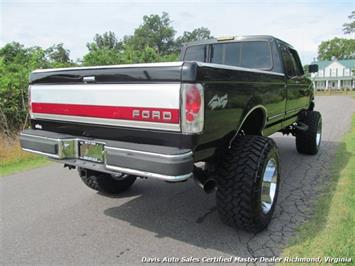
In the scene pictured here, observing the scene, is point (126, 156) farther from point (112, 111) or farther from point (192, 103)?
point (192, 103)

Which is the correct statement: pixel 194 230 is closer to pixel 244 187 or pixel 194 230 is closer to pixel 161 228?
pixel 161 228

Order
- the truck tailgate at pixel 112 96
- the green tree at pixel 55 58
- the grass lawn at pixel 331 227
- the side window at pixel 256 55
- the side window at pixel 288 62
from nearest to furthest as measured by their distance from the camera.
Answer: the truck tailgate at pixel 112 96
the grass lawn at pixel 331 227
the side window at pixel 256 55
the side window at pixel 288 62
the green tree at pixel 55 58

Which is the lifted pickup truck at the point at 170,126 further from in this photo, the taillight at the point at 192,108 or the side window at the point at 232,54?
the side window at the point at 232,54

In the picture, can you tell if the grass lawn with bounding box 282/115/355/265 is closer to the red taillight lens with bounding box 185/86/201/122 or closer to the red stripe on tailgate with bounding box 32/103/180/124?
the red taillight lens with bounding box 185/86/201/122

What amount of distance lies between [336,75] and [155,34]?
3926 centimetres

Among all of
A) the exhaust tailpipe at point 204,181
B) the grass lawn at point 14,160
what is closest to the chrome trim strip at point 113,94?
the exhaust tailpipe at point 204,181

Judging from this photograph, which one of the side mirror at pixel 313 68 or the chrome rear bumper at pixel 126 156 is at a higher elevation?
the side mirror at pixel 313 68

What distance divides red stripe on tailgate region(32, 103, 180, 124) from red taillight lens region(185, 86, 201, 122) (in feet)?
0.29

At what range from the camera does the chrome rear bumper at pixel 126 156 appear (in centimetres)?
255

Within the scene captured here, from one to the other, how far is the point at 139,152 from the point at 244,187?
105cm

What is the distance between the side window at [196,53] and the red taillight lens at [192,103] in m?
3.08

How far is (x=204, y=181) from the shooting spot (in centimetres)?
325

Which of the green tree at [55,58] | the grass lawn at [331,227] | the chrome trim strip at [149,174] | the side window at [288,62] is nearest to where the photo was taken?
the chrome trim strip at [149,174]

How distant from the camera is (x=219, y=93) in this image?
284cm
